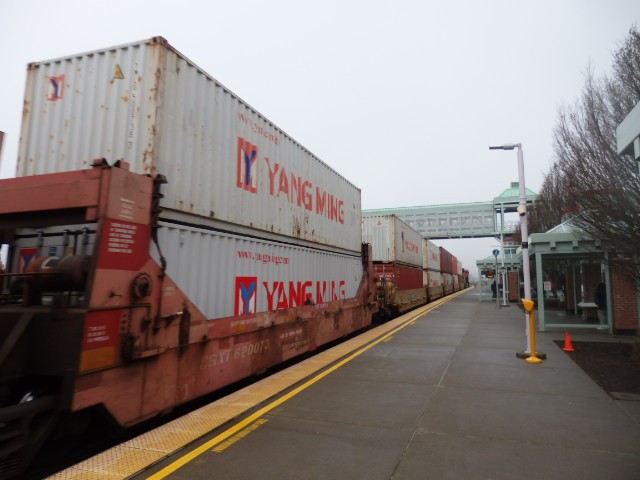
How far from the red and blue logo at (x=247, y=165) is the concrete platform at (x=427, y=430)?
344 centimetres

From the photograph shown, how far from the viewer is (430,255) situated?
92.7ft

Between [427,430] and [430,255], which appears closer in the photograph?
[427,430]

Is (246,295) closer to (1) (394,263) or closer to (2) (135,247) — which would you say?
(2) (135,247)

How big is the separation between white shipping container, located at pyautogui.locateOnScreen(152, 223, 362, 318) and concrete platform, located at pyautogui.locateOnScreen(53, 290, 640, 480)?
1580 millimetres

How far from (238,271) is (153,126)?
2512 mm

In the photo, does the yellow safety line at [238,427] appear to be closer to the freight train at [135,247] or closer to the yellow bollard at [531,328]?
the freight train at [135,247]

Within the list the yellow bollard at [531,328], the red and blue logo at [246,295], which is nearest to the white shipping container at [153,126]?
the red and blue logo at [246,295]

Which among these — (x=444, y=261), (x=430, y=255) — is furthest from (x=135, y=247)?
(x=444, y=261)

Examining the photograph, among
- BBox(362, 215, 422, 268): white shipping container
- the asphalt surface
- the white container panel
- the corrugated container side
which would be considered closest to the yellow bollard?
the asphalt surface

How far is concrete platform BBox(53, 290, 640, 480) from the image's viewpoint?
369cm

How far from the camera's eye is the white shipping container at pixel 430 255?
26252mm

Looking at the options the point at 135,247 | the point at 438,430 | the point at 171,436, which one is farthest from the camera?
the point at 438,430

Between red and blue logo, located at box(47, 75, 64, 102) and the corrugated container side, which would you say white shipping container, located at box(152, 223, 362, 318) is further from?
the corrugated container side

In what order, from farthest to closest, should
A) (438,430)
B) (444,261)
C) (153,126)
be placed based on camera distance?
(444,261) < (153,126) < (438,430)
